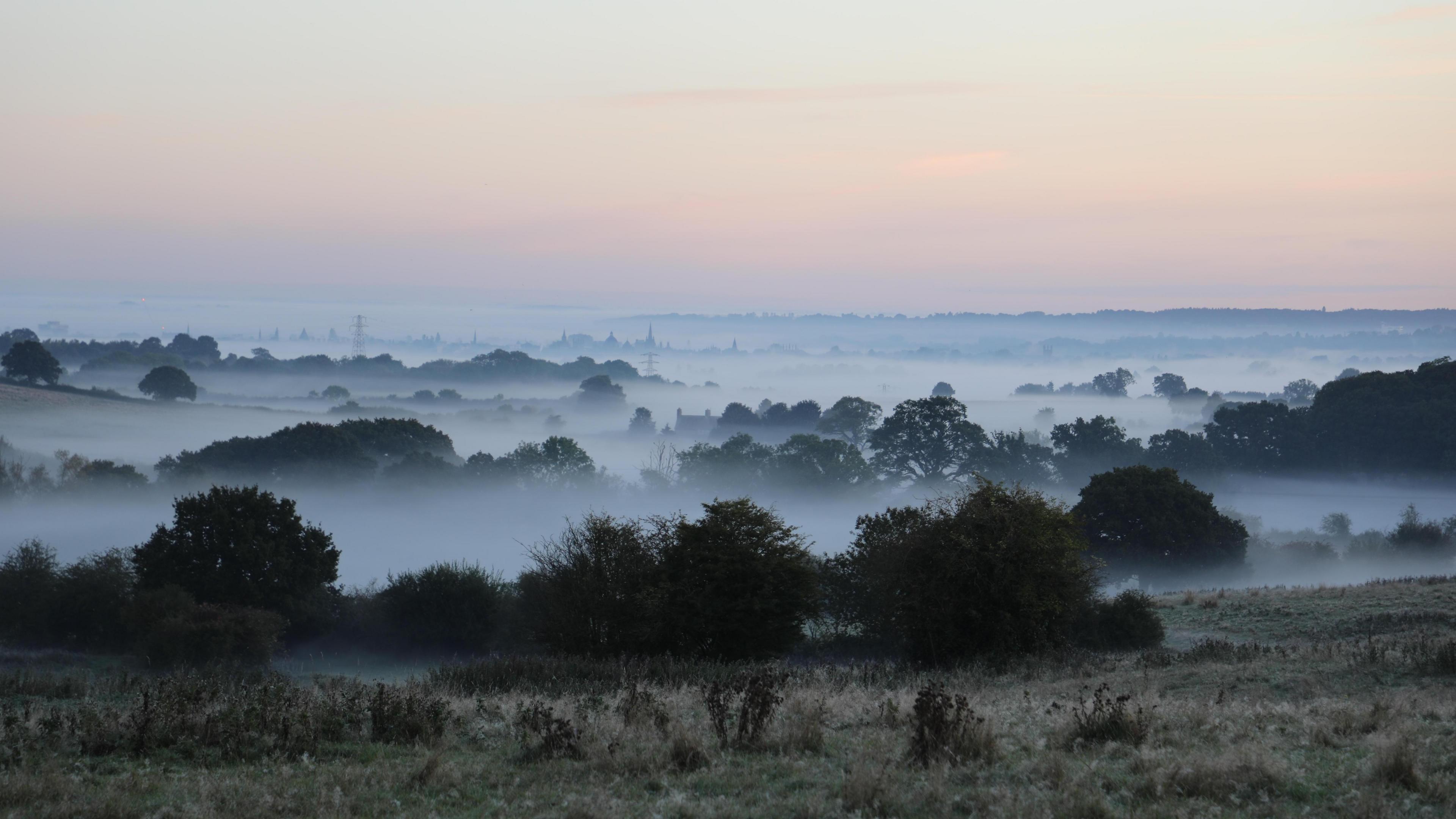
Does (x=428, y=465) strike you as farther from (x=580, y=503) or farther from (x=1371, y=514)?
(x=1371, y=514)

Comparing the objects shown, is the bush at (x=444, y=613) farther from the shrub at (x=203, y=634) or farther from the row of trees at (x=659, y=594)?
the shrub at (x=203, y=634)

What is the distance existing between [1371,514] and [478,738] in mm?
89324

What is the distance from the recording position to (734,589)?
82.1 ft

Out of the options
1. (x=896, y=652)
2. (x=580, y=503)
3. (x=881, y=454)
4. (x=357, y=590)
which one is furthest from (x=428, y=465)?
(x=896, y=652)

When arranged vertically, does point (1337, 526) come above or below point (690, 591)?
below

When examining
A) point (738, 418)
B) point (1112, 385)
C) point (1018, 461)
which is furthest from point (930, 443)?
point (1112, 385)

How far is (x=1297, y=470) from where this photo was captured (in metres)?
92.4

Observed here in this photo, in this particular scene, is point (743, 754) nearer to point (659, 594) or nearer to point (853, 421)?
point (659, 594)

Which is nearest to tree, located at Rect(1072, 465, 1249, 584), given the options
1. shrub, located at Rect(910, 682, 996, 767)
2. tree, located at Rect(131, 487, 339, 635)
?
tree, located at Rect(131, 487, 339, 635)

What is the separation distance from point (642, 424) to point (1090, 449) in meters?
89.2

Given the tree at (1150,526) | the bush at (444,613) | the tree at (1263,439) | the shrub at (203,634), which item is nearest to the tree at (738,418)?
the tree at (1263,439)

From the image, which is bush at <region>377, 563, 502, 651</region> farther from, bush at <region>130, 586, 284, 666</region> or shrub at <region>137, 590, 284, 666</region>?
shrub at <region>137, 590, 284, 666</region>

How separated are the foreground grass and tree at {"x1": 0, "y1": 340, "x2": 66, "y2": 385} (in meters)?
142

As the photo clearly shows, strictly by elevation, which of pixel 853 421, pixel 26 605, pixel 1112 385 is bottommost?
pixel 26 605
